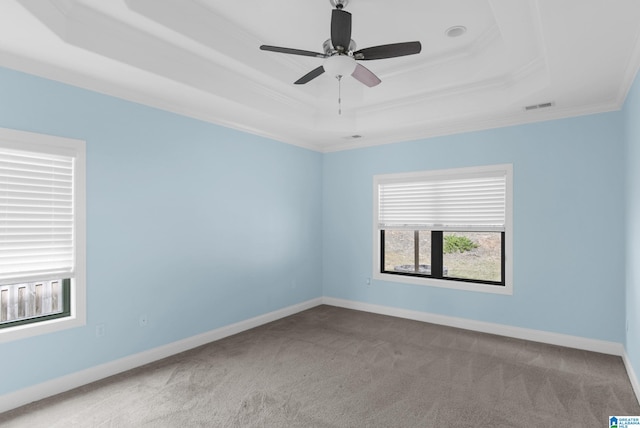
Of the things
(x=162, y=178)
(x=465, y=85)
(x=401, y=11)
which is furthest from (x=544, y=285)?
Answer: (x=162, y=178)

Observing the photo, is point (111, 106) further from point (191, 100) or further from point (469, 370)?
point (469, 370)

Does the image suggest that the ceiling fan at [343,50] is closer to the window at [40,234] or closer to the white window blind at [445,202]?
the window at [40,234]

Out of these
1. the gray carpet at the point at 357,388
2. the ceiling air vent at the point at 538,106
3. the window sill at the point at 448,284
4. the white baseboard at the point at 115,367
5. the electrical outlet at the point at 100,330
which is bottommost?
the gray carpet at the point at 357,388

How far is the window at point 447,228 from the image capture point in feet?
14.9

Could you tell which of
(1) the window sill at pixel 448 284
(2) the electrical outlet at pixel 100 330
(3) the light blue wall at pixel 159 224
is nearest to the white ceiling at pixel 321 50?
(3) the light blue wall at pixel 159 224

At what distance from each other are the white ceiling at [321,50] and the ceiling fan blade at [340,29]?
0.58m

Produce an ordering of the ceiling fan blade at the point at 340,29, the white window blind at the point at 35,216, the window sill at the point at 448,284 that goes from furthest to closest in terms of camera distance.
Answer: the window sill at the point at 448,284 → the white window blind at the point at 35,216 → the ceiling fan blade at the point at 340,29

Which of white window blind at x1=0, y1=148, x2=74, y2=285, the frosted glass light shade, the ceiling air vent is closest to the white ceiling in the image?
the ceiling air vent

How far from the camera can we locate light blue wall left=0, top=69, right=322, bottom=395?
9.85 feet

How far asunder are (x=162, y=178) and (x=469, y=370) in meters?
3.68

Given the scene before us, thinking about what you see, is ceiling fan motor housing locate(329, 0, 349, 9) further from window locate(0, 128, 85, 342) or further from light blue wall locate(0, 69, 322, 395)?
window locate(0, 128, 85, 342)

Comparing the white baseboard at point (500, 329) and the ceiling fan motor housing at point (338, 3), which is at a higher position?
the ceiling fan motor housing at point (338, 3)

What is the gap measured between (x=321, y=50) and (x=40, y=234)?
2997mm

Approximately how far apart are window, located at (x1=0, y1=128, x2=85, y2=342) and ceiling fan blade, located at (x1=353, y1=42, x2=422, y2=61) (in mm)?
2555
